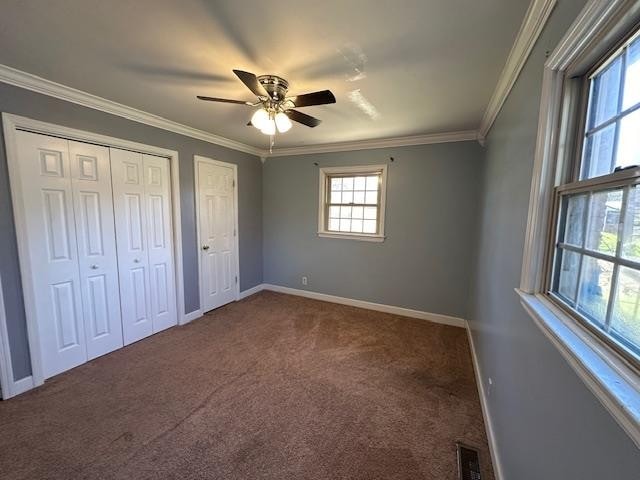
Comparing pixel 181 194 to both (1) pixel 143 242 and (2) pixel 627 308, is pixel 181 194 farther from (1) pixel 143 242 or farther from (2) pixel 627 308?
(2) pixel 627 308

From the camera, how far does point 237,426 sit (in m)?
1.86

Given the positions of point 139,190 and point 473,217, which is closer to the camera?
point 139,190

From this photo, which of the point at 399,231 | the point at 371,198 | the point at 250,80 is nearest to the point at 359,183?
the point at 371,198

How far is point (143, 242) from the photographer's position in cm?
302

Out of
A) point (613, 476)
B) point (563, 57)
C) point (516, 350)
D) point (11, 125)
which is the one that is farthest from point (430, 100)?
point (11, 125)

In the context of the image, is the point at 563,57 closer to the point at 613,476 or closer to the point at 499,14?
the point at 499,14

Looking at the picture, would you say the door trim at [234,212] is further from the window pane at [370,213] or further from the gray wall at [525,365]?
the gray wall at [525,365]

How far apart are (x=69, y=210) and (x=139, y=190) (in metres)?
0.66

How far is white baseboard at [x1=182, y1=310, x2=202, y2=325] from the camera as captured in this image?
11.3 ft

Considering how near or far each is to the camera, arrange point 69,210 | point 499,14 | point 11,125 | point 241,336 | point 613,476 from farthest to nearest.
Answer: point 241,336
point 69,210
point 11,125
point 499,14
point 613,476

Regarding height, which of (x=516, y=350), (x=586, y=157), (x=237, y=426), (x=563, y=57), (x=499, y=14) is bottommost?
(x=237, y=426)

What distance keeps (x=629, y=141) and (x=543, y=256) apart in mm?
593

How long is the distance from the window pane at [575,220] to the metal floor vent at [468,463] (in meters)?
1.43

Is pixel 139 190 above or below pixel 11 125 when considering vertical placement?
below
